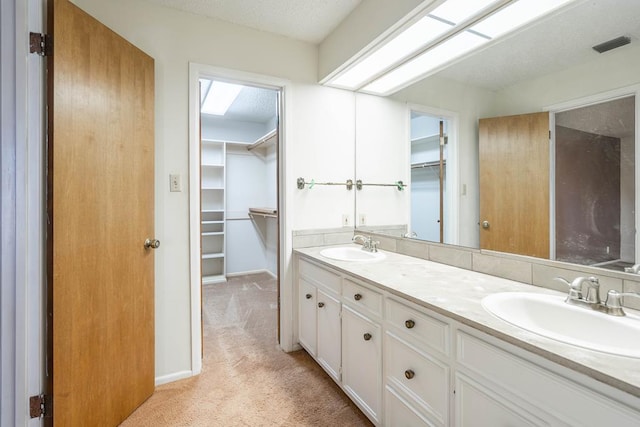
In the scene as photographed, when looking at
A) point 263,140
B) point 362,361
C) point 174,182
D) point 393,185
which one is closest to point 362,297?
point 362,361

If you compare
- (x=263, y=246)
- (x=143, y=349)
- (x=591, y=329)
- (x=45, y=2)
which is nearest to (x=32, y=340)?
(x=143, y=349)

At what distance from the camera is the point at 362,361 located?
151 cm

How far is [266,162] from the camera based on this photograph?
16.0 ft

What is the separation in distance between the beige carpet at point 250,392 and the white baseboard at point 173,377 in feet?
0.11

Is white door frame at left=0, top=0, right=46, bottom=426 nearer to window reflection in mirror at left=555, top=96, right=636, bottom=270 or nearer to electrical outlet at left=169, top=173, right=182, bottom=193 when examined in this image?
electrical outlet at left=169, top=173, right=182, bottom=193

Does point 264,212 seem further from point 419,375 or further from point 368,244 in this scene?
point 419,375

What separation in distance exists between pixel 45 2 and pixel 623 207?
8.00ft

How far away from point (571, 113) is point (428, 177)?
2.94ft

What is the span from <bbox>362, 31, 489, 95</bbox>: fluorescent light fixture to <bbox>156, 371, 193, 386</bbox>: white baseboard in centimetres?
252

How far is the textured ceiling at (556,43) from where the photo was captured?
1.05 meters

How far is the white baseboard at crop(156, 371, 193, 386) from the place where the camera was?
1892 millimetres

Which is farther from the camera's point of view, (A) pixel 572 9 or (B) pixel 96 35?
(B) pixel 96 35

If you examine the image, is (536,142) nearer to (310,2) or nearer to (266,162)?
(310,2)

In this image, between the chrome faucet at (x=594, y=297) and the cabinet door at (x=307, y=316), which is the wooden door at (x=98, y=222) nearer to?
the cabinet door at (x=307, y=316)
